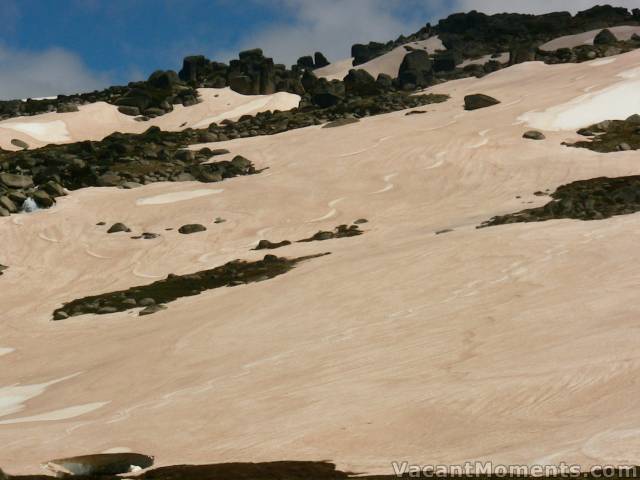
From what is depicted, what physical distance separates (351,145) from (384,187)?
12.3m

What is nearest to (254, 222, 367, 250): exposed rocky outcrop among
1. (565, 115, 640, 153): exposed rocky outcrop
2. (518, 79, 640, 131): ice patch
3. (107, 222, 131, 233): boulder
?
(107, 222, 131, 233): boulder

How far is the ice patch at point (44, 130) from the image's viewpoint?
9000 centimetres

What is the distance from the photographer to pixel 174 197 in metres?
54.4

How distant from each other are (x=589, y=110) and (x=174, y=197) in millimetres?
32634

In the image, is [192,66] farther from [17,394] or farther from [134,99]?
[17,394]

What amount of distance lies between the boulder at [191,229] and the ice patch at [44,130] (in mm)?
47429

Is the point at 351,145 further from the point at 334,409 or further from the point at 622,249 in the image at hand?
the point at 334,409

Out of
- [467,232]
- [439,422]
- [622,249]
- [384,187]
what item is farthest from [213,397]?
[384,187]

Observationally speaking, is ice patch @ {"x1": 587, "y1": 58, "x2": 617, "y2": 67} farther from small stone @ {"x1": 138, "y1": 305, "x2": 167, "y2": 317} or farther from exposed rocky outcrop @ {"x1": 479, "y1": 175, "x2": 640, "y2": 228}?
small stone @ {"x1": 138, "y1": 305, "x2": 167, "y2": 317}

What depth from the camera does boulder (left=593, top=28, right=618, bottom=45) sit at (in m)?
113

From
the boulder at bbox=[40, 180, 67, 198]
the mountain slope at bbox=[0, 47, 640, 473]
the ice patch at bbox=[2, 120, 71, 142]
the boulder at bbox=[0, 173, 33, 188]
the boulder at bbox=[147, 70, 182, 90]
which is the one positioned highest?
the boulder at bbox=[147, 70, 182, 90]

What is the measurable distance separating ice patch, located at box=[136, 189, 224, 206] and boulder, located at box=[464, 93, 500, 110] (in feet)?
94.5

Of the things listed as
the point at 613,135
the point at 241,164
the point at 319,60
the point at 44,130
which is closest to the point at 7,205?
the point at 241,164

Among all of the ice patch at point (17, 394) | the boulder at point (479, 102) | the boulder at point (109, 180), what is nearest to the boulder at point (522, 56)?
the boulder at point (479, 102)
